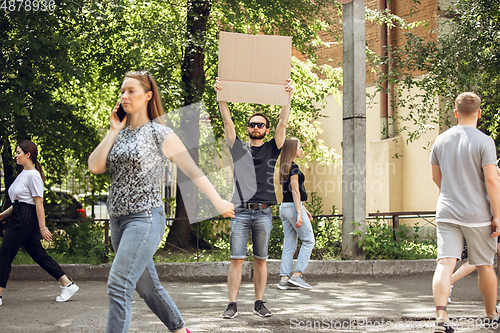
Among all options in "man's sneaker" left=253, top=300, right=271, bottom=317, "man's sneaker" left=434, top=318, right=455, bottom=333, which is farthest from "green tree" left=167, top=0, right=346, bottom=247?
"man's sneaker" left=434, top=318, right=455, bottom=333

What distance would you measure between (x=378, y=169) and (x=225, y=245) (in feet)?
25.8

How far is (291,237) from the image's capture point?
6.77 metres

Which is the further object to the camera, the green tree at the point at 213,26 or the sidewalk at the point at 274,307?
the green tree at the point at 213,26

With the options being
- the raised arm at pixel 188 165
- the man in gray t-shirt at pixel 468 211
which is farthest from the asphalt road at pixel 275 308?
the raised arm at pixel 188 165

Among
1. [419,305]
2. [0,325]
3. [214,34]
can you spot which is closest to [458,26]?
[214,34]

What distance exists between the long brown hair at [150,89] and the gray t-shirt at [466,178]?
2526mm

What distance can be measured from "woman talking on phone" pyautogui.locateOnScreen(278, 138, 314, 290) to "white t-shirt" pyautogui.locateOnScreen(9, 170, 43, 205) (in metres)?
3.08

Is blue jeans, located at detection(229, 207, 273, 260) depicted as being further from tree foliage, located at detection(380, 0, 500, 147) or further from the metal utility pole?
tree foliage, located at detection(380, 0, 500, 147)

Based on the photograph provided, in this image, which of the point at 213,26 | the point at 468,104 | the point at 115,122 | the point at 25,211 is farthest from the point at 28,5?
the point at 468,104

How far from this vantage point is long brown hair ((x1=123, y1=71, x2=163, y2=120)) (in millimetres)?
3324

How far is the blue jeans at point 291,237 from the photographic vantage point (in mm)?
6648

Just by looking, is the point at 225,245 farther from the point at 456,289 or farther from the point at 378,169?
the point at 378,169

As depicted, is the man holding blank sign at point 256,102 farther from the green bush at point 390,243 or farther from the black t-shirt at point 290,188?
the green bush at point 390,243

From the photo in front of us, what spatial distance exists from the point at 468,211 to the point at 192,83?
22.7ft
